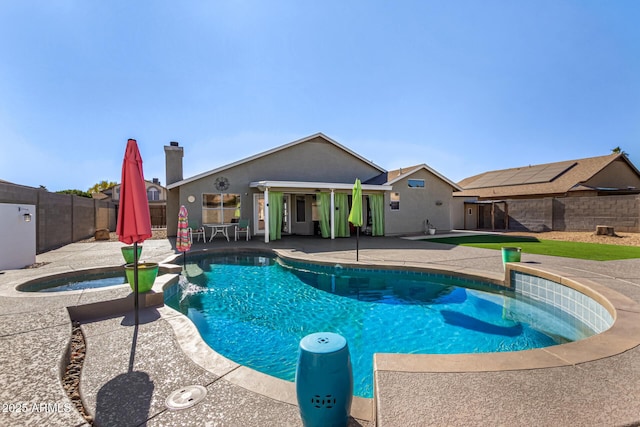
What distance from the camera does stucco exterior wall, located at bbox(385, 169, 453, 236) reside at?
16.6 m

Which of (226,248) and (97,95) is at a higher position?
(97,95)

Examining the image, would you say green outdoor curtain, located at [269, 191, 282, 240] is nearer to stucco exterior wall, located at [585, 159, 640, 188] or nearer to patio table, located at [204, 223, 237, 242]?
patio table, located at [204, 223, 237, 242]

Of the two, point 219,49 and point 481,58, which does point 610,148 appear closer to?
point 481,58

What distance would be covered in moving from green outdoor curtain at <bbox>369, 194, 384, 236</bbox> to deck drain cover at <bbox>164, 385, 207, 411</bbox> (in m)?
14.3

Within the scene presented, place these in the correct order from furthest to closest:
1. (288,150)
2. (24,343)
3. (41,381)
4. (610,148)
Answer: (610,148)
(288,150)
(24,343)
(41,381)

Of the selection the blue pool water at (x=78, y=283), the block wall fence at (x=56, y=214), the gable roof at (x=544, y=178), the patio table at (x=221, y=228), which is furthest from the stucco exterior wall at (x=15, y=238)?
the gable roof at (x=544, y=178)

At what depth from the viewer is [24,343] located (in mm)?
3100

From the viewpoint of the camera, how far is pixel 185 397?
231cm

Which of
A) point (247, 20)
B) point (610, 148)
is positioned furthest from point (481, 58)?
point (610, 148)

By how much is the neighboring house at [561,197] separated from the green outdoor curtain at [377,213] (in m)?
6.14

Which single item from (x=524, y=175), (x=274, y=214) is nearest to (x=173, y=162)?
(x=274, y=214)

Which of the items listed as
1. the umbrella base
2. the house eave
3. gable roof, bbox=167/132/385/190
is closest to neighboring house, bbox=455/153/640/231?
the house eave

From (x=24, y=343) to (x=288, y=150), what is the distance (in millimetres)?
13780

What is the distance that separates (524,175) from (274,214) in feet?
74.9
